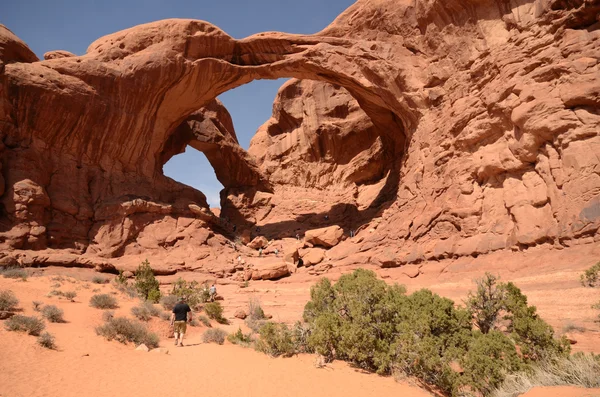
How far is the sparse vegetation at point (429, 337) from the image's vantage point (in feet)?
18.8

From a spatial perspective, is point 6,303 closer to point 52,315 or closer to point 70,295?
point 52,315

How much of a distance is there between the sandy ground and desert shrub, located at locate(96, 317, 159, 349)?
22 centimetres

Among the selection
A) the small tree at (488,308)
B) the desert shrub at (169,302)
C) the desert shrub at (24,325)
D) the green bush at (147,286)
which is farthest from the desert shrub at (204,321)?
the small tree at (488,308)

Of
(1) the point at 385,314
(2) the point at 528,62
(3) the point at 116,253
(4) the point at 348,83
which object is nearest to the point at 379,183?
(4) the point at 348,83

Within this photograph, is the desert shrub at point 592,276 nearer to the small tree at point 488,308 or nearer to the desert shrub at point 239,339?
the small tree at point 488,308

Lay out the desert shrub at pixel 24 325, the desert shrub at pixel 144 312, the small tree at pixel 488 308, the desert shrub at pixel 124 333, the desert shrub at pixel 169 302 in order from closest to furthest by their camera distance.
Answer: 1. the desert shrub at pixel 24 325
2. the small tree at pixel 488 308
3. the desert shrub at pixel 124 333
4. the desert shrub at pixel 144 312
5. the desert shrub at pixel 169 302

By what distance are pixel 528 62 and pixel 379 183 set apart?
603 inches

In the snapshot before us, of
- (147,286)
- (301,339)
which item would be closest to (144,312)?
(147,286)

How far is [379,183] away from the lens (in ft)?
94.1

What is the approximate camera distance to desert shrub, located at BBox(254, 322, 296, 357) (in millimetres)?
7617

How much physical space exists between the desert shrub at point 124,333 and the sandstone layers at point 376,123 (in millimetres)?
11162

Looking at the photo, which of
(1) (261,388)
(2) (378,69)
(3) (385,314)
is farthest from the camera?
(2) (378,69)

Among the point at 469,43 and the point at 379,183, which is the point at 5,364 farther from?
the point at 379,183

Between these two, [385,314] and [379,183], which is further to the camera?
[379,183]
